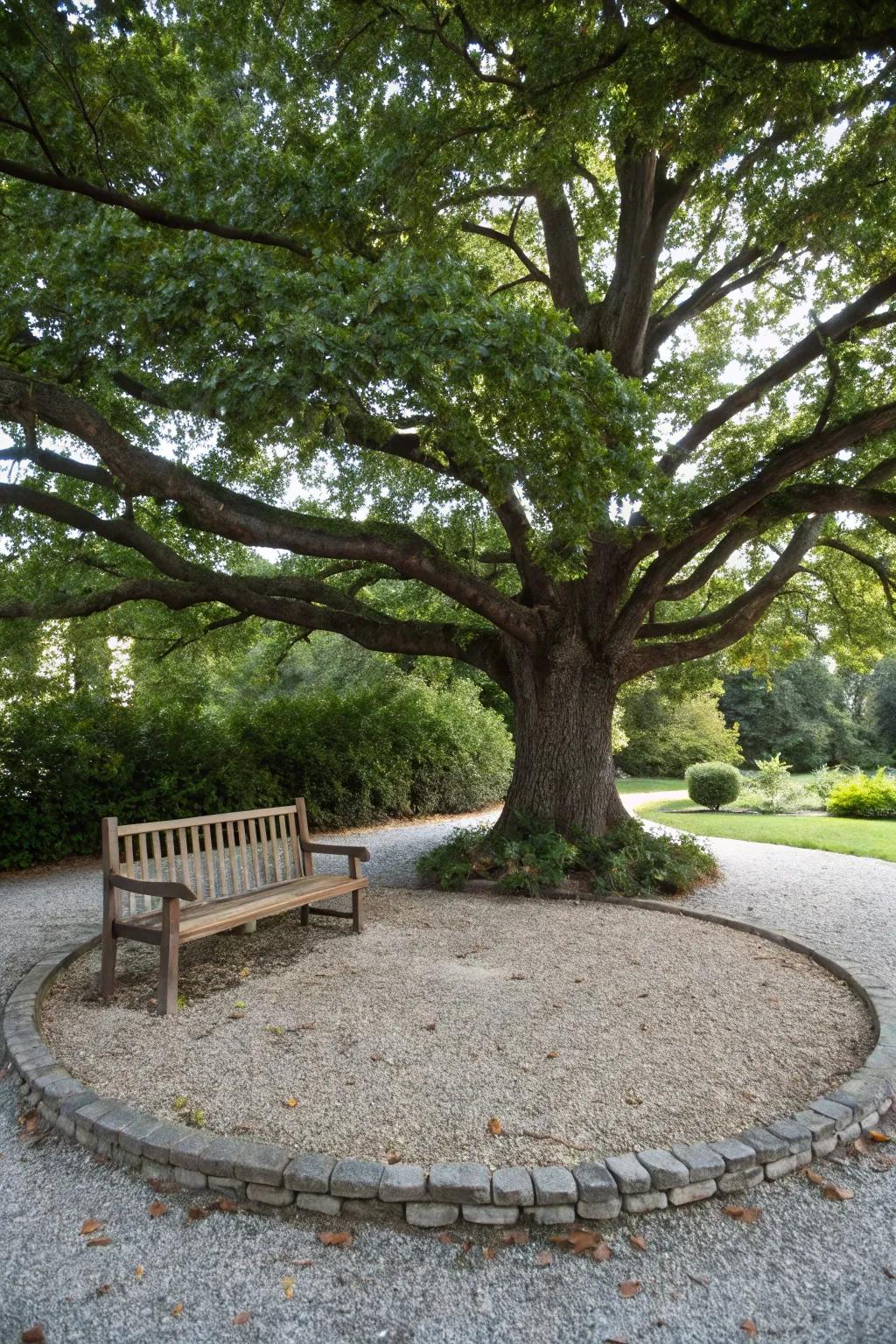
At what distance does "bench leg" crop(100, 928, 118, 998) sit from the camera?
192 inches

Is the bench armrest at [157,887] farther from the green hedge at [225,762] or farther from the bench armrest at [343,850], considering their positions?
the green hedge at [225,762]

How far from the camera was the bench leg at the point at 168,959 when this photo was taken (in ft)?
15.0

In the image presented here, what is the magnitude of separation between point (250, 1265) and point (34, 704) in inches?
364

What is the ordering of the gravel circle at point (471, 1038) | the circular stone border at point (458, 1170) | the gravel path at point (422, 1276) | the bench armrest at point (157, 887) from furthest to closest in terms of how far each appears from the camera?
1. the bench armrest at point (157, 887)
2. the gravel circle at point (471, 1038)
3. the circular stone border at point (458, 1170)
4. the gravel path at point (422, 1276)

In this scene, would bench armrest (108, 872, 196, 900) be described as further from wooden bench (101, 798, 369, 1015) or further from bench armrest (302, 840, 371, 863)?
bench armrest (302, 840, 371, 863)

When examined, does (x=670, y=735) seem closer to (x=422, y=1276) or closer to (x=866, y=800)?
(x=866, y=800)

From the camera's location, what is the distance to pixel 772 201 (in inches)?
274

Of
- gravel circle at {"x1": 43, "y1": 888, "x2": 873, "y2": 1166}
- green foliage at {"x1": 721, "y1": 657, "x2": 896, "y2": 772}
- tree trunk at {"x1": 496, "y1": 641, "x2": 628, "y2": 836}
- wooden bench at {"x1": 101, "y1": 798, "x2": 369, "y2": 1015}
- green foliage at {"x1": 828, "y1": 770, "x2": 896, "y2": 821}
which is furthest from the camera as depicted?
green foliage at {"x1": 721, "y1": 657, "x2": 896, "y2": 772}

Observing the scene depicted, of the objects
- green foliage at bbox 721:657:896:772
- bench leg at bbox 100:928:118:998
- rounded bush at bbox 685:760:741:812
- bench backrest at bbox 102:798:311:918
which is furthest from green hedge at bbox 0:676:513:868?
green foliage at bbox 721:657:896:772

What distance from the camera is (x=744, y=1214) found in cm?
285

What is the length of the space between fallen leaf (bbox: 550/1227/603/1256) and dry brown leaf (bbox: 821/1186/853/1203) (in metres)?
0.98

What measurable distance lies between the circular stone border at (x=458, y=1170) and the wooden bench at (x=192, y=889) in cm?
114

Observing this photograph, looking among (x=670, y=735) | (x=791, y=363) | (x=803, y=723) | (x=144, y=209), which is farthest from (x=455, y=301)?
(x=803, y=723)

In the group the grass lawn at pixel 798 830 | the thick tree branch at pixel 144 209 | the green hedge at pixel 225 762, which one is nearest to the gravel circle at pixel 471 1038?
the green hedge at pixel 225 762
